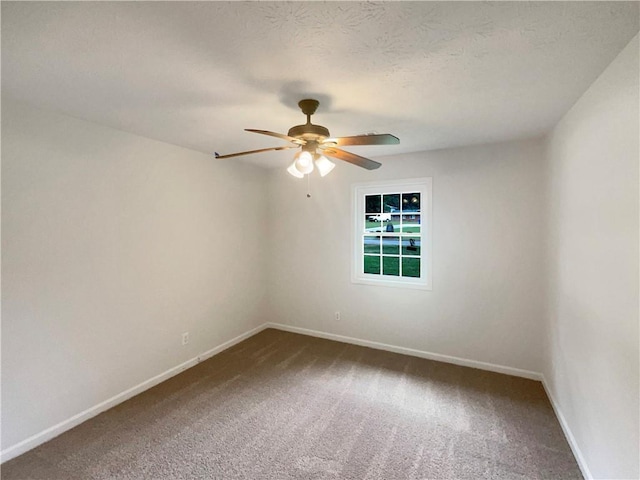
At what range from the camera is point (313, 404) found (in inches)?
104

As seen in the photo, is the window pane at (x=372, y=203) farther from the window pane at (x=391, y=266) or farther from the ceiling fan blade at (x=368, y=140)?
the ceiling fan blade at (x=368, y=140)

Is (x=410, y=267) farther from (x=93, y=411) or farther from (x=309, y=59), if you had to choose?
(x=93, y=411)

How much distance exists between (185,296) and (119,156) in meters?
1.55

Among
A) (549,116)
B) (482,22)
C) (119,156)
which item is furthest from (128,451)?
(549,116)

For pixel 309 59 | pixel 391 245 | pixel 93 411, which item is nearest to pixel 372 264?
pixel 391 245

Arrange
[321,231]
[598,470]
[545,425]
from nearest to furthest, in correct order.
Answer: [598,470]
[545,425]
[321,231]

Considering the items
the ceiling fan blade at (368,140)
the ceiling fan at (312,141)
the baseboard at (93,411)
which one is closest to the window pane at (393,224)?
the ceiling fan at (312,141)

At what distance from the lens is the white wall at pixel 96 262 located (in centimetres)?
208

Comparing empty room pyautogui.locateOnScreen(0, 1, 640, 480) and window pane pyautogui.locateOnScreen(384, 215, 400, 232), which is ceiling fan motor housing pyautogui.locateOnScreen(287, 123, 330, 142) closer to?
empty room pyautogui.locateOnScreen(0, 1, 640, 480)

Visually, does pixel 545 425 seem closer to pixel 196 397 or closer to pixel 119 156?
pixel 196 397

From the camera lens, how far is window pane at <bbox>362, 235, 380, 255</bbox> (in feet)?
12.8

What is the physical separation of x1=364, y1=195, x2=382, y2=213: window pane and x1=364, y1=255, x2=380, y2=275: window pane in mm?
609

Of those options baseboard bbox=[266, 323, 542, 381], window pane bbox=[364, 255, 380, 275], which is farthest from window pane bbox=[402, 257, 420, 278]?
baseboard bbox=[266, 323, 542, 381]

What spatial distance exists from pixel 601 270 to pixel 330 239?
9.22 ft
